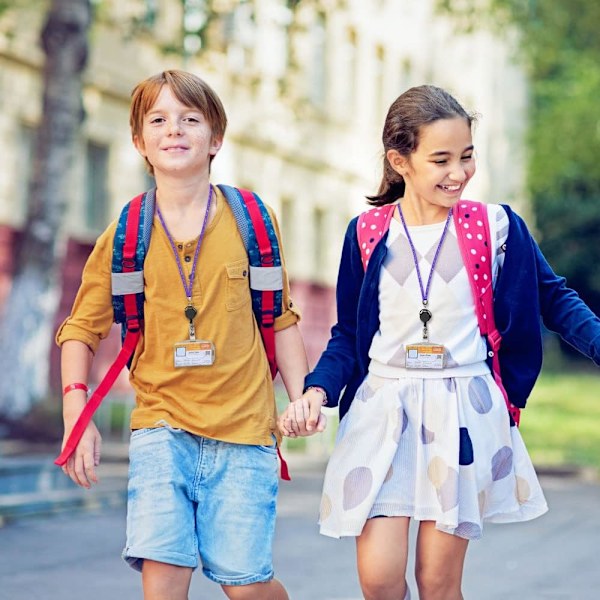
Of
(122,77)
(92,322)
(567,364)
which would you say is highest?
(122,77)

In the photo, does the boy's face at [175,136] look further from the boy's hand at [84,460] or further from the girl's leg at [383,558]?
the girl's leg at [383,558]

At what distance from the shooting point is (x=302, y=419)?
15.7 ft

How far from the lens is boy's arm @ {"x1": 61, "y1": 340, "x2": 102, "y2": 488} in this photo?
485 centimetres

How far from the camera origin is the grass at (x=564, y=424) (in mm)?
18281

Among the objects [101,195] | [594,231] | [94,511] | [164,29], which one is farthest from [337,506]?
[594,231]

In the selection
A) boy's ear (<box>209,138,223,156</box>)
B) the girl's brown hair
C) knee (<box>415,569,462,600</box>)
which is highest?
the girl's brown hair

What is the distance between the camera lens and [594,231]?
49.4 m

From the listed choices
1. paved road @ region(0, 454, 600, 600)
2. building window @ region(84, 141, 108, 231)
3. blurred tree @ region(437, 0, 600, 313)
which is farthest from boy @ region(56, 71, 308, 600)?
building window @ region(84, 141, 108, 231)

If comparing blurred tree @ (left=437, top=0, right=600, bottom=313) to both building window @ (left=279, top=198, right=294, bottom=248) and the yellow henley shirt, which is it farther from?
the yellow henley shirt

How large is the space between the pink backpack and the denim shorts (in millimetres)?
752

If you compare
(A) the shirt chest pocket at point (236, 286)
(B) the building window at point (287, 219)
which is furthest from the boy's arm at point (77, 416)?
(B) the building window at point (287, 219)

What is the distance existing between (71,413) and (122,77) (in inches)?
836

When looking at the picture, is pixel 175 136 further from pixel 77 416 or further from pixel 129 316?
pixel 77 416

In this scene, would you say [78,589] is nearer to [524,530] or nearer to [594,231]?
[524,530]
